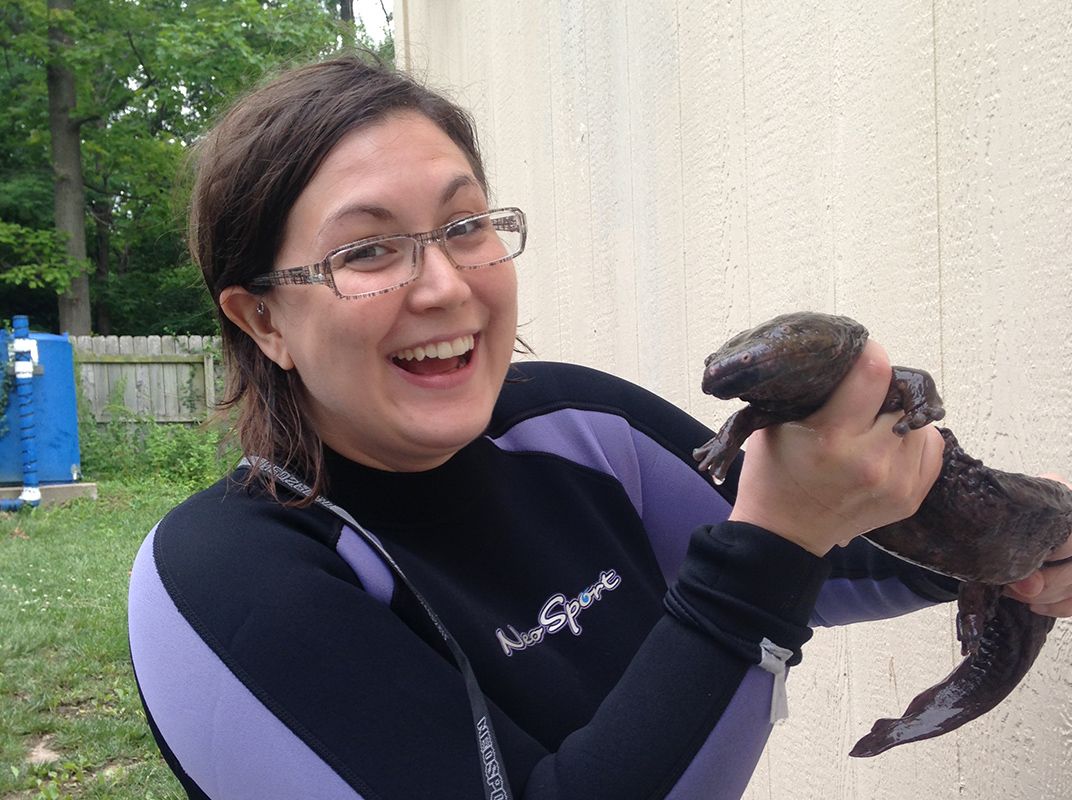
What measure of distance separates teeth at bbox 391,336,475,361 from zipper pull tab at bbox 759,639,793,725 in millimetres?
610

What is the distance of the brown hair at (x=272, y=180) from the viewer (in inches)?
56.7

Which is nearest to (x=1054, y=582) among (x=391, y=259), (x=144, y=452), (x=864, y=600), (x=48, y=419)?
(x=864, y=600)

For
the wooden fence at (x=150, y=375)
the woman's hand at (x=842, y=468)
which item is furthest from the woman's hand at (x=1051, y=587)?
the wooden fence at (x=150, y=375)

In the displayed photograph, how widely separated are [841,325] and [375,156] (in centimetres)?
73

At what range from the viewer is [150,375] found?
1391 cm

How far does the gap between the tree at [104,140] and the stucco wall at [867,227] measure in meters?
12.8

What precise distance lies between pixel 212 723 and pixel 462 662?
12.2 inches

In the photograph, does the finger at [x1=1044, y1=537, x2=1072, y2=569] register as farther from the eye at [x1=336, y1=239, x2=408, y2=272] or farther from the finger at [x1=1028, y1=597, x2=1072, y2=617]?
the eye at [x1=336, y1=239, x2=408, y2=272]

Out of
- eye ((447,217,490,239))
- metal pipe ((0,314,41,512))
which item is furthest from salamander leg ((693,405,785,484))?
metal pipe ((0,314,41,512))

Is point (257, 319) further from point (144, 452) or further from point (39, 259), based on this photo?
point (39, 259)

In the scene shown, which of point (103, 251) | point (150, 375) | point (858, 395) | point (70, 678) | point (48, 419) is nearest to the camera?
point (858, 395)

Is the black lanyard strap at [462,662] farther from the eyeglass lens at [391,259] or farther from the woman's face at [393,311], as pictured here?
the eyeglass lens at [391,259]

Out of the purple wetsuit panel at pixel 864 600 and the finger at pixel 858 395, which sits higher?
the finger at pixel 858 395

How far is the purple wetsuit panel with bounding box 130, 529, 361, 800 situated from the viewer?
3.72ft
